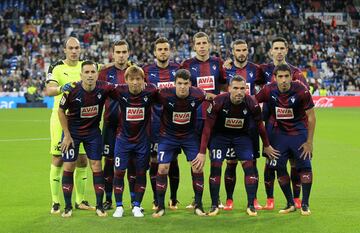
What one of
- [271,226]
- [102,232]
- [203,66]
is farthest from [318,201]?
[102,232]

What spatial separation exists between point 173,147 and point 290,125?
1.53m

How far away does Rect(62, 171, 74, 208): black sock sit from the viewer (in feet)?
24.3

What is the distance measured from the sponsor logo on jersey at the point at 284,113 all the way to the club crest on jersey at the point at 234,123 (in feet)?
1.57

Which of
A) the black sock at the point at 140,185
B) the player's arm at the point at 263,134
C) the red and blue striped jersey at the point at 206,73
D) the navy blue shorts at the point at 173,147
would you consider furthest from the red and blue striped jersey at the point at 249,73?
the black sock at the point at 140,185

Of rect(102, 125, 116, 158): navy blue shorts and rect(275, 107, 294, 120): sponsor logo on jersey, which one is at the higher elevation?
rect(275, 107, 294, 120): sponsor logo on jersey

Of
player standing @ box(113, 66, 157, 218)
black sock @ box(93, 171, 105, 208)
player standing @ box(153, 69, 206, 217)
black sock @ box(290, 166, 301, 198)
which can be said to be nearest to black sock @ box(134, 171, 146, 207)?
player standing @ box(113, 66, 157, 218)

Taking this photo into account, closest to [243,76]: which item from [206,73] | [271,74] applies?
[271,74]

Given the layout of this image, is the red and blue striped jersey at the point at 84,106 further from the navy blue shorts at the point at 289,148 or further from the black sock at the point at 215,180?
the navy blue shorts at the point at 289,148

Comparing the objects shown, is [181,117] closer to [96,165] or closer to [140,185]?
[140,185]

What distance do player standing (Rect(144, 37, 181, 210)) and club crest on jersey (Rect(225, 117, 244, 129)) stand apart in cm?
88

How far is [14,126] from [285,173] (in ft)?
47.7

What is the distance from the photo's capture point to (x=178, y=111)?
7.45m

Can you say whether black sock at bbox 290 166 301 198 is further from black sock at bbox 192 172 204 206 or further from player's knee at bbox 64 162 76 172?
player's knee at bbox 64 162 76 172

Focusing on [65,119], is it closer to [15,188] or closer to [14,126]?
→ [15,188]
